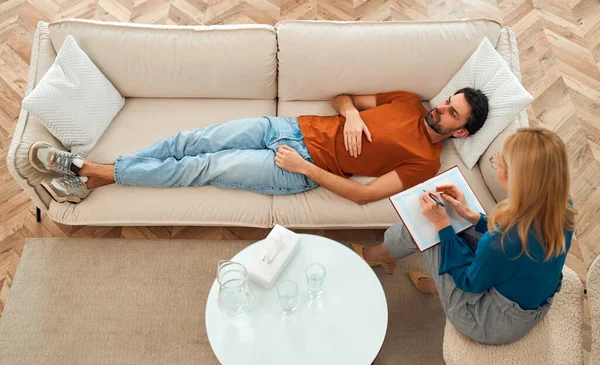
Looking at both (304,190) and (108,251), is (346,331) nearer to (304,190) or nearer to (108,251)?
(304,190)

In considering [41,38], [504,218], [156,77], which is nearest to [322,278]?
[504,218]

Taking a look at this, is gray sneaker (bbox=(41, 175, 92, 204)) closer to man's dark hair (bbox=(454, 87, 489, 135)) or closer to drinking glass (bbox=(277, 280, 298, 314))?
drinking glass (bbox=(277, 280, 298, 314))

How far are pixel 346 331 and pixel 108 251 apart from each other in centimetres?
138

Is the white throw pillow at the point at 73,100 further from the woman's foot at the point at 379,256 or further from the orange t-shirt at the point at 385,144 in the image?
the woman's foot at the point at 379,256

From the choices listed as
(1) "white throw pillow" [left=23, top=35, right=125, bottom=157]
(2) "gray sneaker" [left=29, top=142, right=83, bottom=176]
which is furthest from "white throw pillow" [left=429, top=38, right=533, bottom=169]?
(2) "gray sneaker" [left=29, top=142, right=83, bottom=176]

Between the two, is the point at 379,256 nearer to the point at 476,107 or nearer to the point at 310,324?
the point at 310,324

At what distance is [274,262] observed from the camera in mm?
1783

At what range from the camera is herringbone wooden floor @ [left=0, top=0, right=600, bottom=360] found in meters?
2.46

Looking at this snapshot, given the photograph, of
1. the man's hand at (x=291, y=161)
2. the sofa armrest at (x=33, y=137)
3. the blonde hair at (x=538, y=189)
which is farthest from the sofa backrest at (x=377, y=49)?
the sofa armrest at (x=33, y=137)

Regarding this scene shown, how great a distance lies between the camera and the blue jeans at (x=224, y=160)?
2174 millimetres

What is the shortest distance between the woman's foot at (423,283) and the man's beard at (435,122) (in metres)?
0.71

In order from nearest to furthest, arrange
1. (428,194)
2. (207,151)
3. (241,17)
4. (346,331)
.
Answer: (346,331) → (428,194) → (207,151) → (241,17)

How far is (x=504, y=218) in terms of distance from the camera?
1.42 metres

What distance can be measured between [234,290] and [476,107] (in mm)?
1367
